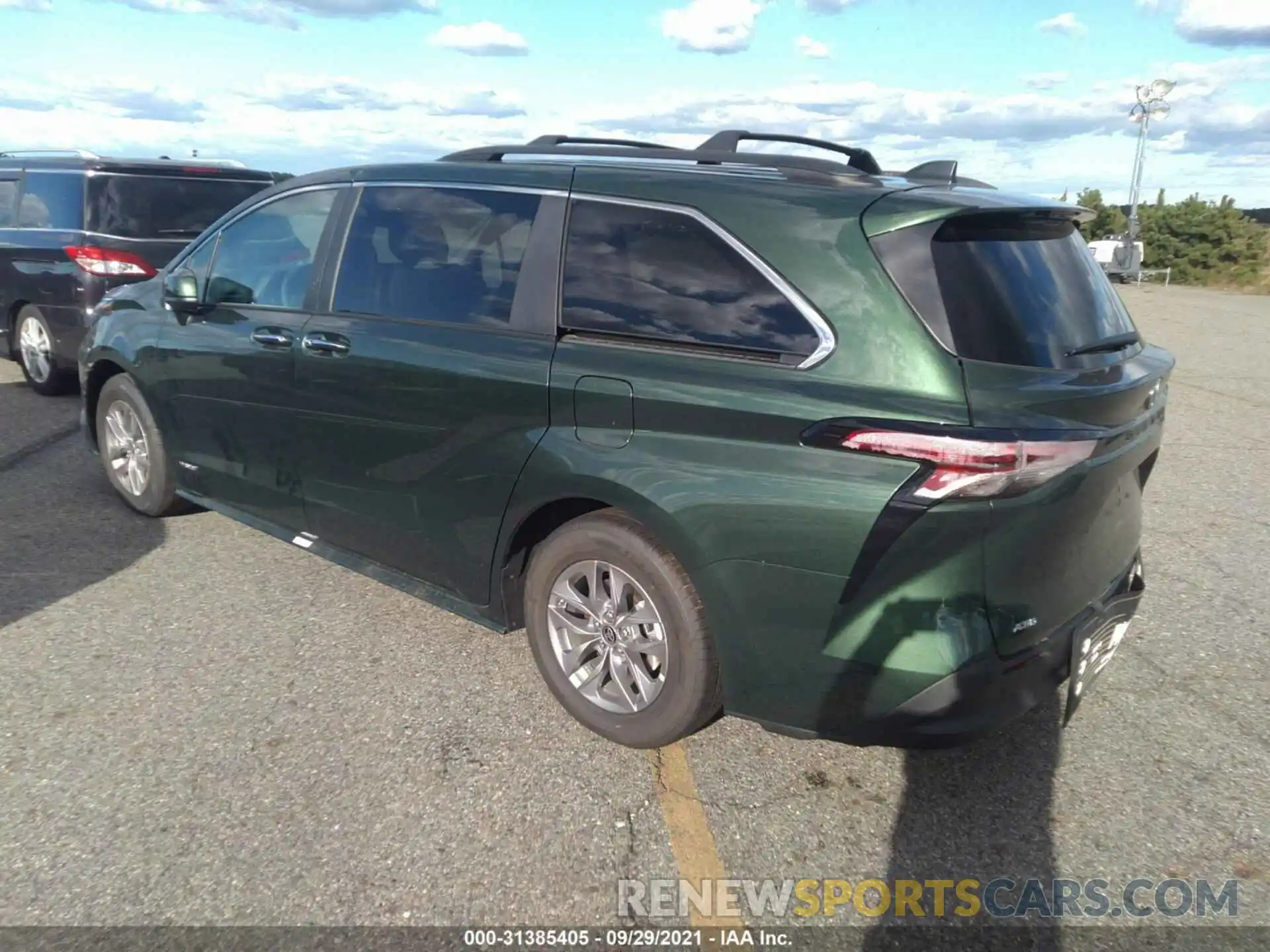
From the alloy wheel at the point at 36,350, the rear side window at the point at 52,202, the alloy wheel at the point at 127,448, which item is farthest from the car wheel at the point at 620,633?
the alloy wheel at the point at 36,350

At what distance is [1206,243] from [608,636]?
3398 cm

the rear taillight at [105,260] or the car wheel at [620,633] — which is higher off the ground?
the rear taillight at [105,260]

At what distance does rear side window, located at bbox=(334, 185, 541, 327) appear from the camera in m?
3.68

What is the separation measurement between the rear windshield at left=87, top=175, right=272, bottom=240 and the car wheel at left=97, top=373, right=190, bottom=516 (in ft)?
10.4

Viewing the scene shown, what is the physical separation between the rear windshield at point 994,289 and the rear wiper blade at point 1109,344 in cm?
2

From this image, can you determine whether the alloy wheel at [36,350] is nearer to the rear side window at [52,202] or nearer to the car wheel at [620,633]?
the rear side window at [52,202]

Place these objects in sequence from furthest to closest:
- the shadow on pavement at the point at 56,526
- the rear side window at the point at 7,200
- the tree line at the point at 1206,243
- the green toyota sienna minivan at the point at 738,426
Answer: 1. the tree line at the point at 1206,243
2. the rear side window at the point at 7,200
3. the shadow on pavement at the point at 56,526
4. the green toyota sienna minivan at the point at 738,426

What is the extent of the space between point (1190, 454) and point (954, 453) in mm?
6281

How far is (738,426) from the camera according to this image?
2939 millimetres

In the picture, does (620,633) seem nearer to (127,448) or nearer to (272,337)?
(272,337)

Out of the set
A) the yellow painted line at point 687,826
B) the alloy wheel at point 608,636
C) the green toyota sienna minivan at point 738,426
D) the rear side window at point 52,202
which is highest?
the rear side window at point 52,202

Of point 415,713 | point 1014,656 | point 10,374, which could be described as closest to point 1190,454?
point 1014,656

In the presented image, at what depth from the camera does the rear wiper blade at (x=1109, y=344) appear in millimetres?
3008

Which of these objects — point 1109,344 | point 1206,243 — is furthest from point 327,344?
point 1206,243
